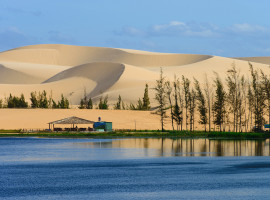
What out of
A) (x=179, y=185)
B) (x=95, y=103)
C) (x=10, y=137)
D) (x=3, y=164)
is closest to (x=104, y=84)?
(x=95, y=103)

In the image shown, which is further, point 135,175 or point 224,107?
point 224,107

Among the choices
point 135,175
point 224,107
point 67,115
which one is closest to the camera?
point 135,175

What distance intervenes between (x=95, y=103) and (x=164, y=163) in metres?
116

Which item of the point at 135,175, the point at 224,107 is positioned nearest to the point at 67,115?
the point at 224,107

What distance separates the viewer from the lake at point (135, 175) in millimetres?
28125

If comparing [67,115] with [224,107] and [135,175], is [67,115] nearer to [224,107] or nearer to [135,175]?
[224,107]

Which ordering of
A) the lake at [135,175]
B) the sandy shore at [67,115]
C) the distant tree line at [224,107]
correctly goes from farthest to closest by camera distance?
the sandy shore at [67,115], the distant tree line at [224,107], the lake at [135,175]

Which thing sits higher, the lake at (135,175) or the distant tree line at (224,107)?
the distant tree line at (224,107)

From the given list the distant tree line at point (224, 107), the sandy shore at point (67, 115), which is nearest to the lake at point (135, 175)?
the distant tree line at point (224, 107)

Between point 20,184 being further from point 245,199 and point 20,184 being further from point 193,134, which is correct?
point 193,134

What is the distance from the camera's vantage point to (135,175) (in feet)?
115

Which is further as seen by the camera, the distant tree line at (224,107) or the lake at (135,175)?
the distant tree line at (224,107)

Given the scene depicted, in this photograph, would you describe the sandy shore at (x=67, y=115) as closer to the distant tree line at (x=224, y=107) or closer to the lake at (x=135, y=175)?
the distant tree line at (x=224, y=107)

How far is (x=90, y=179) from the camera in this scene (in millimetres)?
33312
